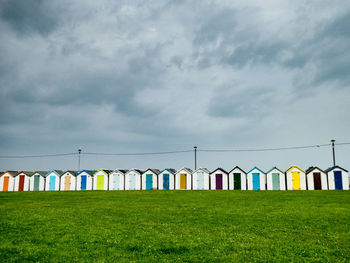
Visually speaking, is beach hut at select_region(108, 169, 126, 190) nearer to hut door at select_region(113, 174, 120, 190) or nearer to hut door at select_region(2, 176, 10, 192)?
hut door at select_region(113, 174, 120, 190)

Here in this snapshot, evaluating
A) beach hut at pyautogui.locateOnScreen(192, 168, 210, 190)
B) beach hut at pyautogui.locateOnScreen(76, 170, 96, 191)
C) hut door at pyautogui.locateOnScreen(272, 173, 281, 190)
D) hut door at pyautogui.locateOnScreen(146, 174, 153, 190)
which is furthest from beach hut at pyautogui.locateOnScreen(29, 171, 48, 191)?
hut door at pyautogui.locateOnScreen(272, 173, 281, 190)

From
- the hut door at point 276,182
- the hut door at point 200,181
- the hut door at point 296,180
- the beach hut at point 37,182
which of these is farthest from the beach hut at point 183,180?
the beach hut at point 37,182

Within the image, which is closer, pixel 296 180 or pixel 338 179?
pixel 338 179

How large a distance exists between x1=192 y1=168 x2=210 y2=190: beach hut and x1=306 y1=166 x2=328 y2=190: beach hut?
699 inches

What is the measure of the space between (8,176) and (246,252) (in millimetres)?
65311

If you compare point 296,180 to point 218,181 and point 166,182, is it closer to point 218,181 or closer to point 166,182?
point 218,181

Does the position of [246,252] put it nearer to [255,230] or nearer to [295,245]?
[295,245]

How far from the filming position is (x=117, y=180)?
55625 mm

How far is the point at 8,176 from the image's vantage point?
60.6 m

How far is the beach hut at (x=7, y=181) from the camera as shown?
2360 inches

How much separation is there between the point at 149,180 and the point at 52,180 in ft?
70.3

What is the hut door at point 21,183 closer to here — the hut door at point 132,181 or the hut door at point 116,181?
the hut door at point 116,181

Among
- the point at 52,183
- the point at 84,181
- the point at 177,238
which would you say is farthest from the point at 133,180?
the point at 177,238

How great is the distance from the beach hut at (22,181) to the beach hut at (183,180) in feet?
108
